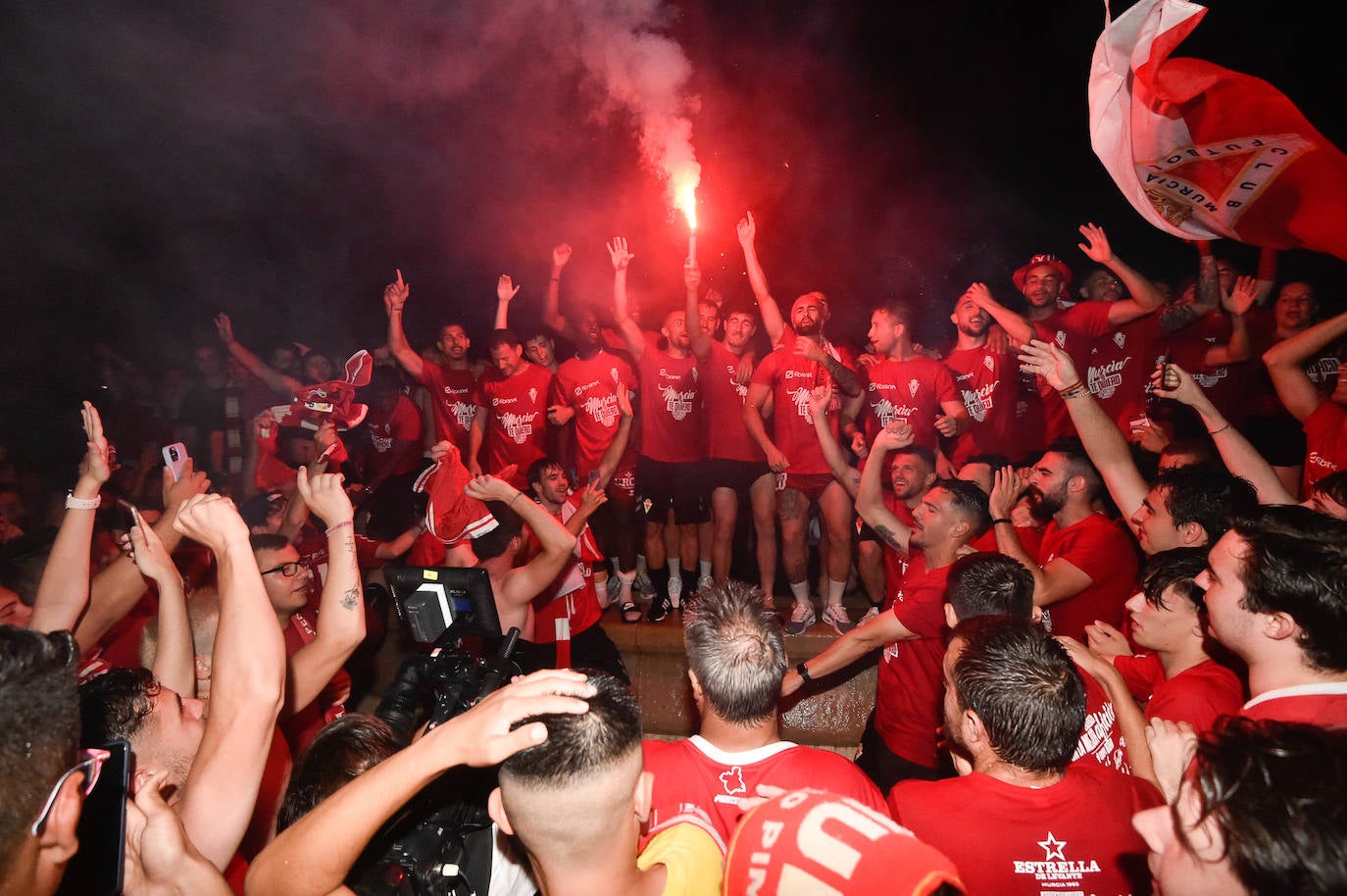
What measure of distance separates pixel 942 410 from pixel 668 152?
4825mm

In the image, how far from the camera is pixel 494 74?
30.9ft

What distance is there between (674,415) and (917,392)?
2.04 metres

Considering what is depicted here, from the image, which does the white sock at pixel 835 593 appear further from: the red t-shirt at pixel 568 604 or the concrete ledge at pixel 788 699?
the red t-shirt at pixel 568 604

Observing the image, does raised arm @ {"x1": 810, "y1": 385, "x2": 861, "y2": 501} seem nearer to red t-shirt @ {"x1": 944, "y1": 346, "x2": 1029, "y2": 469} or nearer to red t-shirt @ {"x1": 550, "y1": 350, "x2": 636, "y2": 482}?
red t-shirt @ {"x1": 944, "y1": 346, "x2": 1029, "y2": 469}

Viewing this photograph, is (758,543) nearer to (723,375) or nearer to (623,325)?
(723,375)

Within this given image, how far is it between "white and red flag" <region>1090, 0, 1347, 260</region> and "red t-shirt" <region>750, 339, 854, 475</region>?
2650 millimetres

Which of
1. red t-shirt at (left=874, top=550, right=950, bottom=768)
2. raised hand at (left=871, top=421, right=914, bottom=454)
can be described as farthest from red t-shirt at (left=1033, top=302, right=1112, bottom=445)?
red t-shirt at (left=874, top=550, right=950, bottom=768)

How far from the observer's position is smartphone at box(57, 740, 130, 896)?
1.46m

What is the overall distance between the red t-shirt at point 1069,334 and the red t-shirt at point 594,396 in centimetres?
347

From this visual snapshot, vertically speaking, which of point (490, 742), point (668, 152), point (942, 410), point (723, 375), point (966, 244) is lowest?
point (490, 742)

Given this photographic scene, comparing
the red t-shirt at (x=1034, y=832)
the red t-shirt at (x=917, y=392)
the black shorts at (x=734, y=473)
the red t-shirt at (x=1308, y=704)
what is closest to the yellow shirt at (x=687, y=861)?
the red t-shirt at (x=1034, y=832)

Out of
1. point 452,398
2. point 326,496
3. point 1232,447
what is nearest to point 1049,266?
point 1232,447

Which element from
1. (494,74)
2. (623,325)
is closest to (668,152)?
(494,74)

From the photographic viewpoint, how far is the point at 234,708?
190 cm
